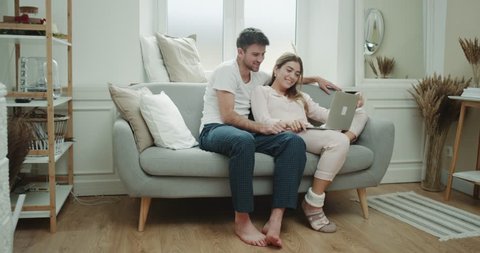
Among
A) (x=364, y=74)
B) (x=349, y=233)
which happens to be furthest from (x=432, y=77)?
(x=349, y=233)

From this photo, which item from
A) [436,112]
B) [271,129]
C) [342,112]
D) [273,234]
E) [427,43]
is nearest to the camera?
[273,234]

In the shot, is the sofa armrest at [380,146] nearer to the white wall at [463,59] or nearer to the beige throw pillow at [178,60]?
the white wall at [463,59]

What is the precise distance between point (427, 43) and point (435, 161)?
0.92m

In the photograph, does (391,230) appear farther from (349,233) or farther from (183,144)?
(183,144)

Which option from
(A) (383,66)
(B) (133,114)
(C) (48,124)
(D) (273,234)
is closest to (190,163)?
(B) (133,114)

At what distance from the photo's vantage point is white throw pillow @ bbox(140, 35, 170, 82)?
2875mm

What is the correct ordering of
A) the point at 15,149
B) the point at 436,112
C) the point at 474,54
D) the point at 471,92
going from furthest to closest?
1. the point at 436,112
2. the point at 474,54
3. the point at 471,92
4. the point at 15,149

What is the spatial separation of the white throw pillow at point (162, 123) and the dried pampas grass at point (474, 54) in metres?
2.01

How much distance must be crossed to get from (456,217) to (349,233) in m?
0.76

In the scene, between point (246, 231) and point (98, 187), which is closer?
point (246, 231)

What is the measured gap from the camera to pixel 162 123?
2.28m

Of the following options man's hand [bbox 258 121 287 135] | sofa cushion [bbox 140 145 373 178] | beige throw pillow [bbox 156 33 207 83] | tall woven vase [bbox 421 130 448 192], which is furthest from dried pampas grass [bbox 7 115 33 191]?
tall woven vase [bbox 421 130 448 192]

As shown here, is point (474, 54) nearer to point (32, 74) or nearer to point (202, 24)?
point (202, 24)

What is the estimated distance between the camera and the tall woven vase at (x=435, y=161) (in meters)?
3.11
